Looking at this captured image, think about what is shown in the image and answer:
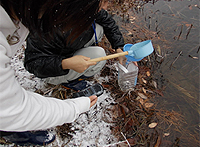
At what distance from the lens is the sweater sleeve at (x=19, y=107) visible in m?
0.75

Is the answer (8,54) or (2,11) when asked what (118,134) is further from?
(2,11)

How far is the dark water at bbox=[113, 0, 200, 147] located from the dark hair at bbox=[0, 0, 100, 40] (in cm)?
145

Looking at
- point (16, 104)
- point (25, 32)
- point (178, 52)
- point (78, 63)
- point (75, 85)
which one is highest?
point (25, 32)

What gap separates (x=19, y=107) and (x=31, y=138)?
0.83 metres

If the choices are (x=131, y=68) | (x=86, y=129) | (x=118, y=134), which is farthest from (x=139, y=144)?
(x=131, y=68)

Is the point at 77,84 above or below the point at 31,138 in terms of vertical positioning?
above

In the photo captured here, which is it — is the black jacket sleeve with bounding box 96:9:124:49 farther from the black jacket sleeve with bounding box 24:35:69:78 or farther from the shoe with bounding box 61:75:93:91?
the black jacket sleeve with bounding box 24:35:69:78

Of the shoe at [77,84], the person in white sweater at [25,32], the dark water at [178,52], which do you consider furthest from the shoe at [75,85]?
the dark water at [178,52]

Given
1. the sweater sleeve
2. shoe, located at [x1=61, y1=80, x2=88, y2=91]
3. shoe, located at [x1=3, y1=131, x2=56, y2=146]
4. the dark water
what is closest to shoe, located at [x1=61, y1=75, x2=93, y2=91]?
shoe, located at [x1=61, y1=80, x2=88, y2=91]

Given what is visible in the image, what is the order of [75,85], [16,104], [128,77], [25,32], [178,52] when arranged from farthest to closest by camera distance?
[178,52], [128,77], [75,85], [25,32], [16,104]

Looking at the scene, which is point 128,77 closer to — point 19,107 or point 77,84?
point 77,84

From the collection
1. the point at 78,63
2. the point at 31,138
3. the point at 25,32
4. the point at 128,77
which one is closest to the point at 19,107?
the point at 25,32

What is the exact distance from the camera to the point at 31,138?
1.46 meters

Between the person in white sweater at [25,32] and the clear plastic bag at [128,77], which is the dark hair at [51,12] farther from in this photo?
the clear plastic bag at [128,77]
